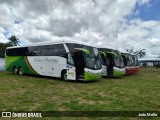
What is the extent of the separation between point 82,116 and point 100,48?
15.0 m

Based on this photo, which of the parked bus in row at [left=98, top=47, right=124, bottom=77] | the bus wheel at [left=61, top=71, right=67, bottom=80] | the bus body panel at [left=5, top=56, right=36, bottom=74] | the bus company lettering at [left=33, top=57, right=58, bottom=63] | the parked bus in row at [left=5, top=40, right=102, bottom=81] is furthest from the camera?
the bus body panel at [left=5, top=56, right=36, bottom=74]

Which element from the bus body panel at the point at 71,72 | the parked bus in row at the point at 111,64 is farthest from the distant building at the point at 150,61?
the bus body panel at the point at 71,72

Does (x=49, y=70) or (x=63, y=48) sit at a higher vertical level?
(x=63, y=48)

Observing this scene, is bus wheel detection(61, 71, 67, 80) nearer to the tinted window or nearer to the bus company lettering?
the bus company lettering

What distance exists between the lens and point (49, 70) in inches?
680

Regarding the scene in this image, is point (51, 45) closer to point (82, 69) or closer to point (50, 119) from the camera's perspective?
point (82, 69)

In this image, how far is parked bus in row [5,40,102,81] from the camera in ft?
48.4

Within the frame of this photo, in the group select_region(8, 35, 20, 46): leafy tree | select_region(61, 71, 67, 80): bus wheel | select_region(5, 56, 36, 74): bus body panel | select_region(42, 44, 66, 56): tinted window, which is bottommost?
select_region(61, 71, 67, 80): bus wheel

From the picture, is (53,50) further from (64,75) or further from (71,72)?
(71,72)

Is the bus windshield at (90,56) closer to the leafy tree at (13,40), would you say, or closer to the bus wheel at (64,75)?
the bus wheel at (64,75)

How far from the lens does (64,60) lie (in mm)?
15641

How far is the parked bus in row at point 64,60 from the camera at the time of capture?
14.8m

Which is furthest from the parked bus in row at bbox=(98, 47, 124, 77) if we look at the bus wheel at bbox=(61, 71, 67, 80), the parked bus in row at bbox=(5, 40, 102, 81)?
the bus wheel at bbox=(61, 71, 67, 80)

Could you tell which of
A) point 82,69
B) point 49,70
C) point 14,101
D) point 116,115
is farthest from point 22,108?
point 49,70
